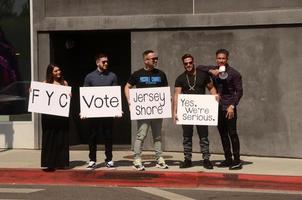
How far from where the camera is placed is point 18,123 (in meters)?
13.3

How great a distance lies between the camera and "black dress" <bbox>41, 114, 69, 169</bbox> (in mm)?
10297

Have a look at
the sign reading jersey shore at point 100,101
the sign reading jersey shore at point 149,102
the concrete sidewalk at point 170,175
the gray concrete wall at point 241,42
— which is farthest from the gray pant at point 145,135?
the gray concrete wall at point 241,42

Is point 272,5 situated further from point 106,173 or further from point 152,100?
point 106,173

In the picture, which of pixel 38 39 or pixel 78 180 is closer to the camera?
pixel 78 180

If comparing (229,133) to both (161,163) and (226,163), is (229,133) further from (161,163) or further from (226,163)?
(161,163)

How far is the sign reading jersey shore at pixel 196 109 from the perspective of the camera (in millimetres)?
10125

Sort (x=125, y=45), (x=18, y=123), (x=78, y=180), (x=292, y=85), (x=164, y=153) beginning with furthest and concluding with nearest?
(x=125, y=45)
(x=18, y=123)
(x=164, y=153)
(x=292, y=85)
(x=78, y=180)

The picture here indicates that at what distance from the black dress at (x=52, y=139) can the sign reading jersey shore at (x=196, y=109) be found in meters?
1.98

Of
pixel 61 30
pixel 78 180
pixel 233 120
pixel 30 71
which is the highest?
pixel 61 30

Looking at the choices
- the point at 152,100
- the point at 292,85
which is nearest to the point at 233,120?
the point at 152,100

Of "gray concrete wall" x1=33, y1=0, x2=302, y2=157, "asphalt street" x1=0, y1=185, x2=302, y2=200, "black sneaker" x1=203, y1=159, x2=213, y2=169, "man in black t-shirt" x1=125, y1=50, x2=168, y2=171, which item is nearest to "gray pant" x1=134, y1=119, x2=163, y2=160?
"man in black t-shirt" x1=125, y1=50, x2=168, y2=171

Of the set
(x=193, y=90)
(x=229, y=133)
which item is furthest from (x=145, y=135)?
(x=229, y=133)

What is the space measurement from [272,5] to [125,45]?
12.5ft

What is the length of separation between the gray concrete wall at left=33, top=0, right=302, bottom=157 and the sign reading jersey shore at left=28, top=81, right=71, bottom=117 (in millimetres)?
2811
